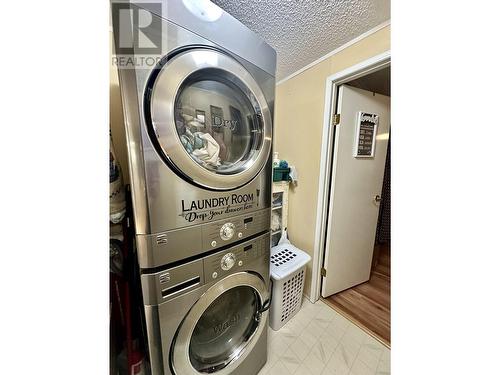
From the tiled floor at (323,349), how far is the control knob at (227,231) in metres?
0.95

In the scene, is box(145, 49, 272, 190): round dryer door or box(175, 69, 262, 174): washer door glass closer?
box(145, 49, 272, 190): round dryer door

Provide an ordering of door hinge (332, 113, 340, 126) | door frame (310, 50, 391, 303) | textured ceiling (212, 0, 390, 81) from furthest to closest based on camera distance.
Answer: door hinge (332, 113, 340, 126) → door frame (310, 50, 391, 303) → textured ceiling (212, 0, 390, 81)

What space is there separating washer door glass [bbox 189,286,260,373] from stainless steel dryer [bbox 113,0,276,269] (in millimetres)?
346

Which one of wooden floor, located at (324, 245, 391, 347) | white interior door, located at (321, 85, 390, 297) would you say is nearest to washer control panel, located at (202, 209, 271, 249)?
white interior door, located at (321, 85, 390, 297)

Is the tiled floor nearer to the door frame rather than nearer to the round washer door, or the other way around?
the door frame

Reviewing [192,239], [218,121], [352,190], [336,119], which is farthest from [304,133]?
[192,239]

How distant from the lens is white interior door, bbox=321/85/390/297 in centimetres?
143

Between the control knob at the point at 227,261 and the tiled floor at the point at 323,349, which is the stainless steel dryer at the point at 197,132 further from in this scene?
the tiled floor at the point at 323,349

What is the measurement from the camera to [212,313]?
82 centimetres
